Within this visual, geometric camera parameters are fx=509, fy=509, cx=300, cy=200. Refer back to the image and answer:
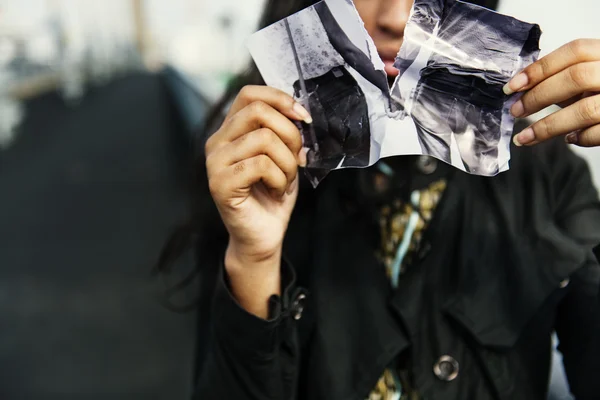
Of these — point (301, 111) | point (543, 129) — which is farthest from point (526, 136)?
point (301, 111)

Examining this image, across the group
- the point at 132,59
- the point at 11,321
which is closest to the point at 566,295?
the point at 11,321

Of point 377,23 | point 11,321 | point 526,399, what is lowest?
point 11,321

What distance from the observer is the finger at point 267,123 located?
1.92 feet

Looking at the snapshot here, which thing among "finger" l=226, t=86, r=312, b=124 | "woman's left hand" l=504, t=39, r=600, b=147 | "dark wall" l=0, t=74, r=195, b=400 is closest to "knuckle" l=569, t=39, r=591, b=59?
"woman's left hand" l=504, t=39, r=600, b=147

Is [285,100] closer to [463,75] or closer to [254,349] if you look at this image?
[463,75]

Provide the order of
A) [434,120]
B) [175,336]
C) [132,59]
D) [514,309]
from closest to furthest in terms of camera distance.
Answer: [434,120] → [514,309] → [175,336] → [132,59]

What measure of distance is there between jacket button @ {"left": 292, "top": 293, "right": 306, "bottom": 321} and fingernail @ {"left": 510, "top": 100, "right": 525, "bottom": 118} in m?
0.36

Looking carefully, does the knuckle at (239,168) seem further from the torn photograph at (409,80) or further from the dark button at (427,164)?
the dark button at (427,164)

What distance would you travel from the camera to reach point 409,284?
29.0 inches

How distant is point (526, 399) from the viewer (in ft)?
2.39

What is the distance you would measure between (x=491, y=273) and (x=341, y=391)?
273 millimetres

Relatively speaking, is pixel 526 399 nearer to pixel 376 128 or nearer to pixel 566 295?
pixel 566 295

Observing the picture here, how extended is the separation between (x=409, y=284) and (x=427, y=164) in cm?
18

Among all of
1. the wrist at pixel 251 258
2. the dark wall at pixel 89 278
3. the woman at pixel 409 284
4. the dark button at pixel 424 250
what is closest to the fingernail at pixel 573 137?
the woman at pixel 409 284
